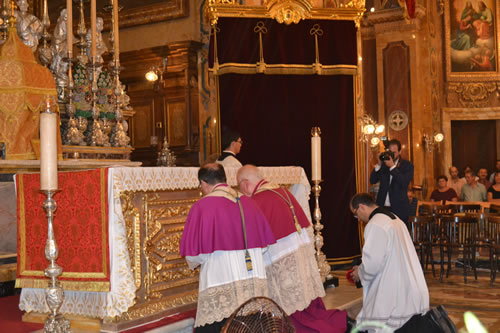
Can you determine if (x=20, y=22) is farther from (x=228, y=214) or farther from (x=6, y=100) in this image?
(x=228, y=214)

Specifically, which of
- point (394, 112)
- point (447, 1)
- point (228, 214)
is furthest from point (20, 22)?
point (447, 1)

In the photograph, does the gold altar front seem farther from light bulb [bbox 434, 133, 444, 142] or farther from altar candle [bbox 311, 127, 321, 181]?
light bulb [bbox 434, 133, 444, 142]

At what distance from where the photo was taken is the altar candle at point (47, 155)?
365 cm

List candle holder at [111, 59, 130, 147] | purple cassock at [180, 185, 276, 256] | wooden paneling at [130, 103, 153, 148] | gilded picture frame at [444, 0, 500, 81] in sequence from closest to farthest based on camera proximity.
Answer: purple cassock at [180, 185, 276, 256], candle holder at [111, 59, 130, 147], wooden paneling at [130, 103, 153, 148], gilded picture frame at [444, 0, 500, 81]

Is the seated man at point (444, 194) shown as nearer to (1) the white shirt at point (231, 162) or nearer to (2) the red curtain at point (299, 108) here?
(2) the red curtain at point (299, 108)

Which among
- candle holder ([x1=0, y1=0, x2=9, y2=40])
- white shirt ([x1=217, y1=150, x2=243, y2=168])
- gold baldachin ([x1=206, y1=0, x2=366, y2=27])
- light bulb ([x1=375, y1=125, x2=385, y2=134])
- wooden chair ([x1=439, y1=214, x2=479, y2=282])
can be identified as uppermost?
gold baldachin ([x1=206, y1=0, x2=366, y2=27])

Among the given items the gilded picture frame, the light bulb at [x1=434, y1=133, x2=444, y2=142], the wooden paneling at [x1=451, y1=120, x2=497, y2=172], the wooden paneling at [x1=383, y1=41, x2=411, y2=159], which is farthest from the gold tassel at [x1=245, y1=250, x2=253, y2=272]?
the wooden paneling at [x1=451, y1=120, x2=497, y2=172]

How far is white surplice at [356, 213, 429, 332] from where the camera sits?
5164mm

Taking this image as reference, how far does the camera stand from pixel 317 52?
375 inches

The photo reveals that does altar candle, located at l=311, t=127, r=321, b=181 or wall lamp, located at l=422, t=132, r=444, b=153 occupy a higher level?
wall lamp, located at l=422, t=132, r=444, b=153

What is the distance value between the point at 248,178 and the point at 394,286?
1.51m

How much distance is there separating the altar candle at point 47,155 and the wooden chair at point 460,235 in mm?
7029

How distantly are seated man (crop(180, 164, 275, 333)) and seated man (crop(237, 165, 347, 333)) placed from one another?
0.86 meters

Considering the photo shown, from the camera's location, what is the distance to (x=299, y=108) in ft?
31.6
